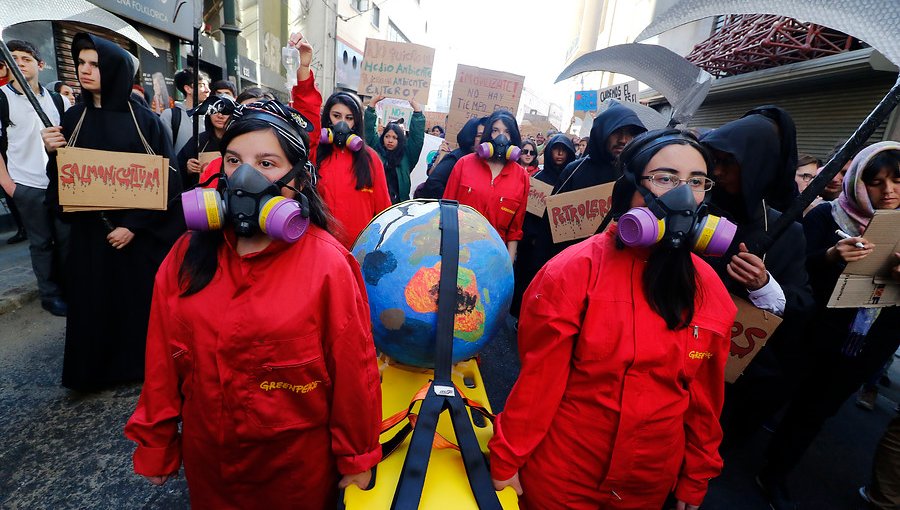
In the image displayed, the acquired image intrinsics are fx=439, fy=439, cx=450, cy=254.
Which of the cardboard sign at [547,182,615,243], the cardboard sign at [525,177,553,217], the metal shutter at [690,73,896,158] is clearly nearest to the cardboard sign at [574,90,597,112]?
the metal shutter at [690,73,896,158]

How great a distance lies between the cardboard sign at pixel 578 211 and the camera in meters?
3.07

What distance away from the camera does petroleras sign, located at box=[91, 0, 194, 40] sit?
8984mm

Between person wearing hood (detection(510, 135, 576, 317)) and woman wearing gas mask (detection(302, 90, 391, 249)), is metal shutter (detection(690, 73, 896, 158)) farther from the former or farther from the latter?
woman wearing gas mask (detection(302, 90, 391, 249))

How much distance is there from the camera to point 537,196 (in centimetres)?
437

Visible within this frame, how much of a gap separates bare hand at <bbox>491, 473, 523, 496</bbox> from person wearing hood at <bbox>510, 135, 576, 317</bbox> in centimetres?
209

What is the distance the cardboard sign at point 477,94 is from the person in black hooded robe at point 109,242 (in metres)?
4.39

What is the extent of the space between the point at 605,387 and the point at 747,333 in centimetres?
109

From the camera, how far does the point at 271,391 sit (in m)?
1.49

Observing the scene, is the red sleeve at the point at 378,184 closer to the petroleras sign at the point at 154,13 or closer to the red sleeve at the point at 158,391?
the red sleeve at the point at 158,391

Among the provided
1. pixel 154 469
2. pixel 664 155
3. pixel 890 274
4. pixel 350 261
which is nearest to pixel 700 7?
pixel 664 155

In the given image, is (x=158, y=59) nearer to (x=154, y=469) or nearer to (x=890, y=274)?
(x=154, y=469)

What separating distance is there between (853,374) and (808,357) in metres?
0.23

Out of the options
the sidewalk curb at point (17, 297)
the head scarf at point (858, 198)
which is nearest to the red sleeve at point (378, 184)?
the head scarf at point (858, 198)

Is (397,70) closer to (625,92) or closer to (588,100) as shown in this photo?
(625,92)
